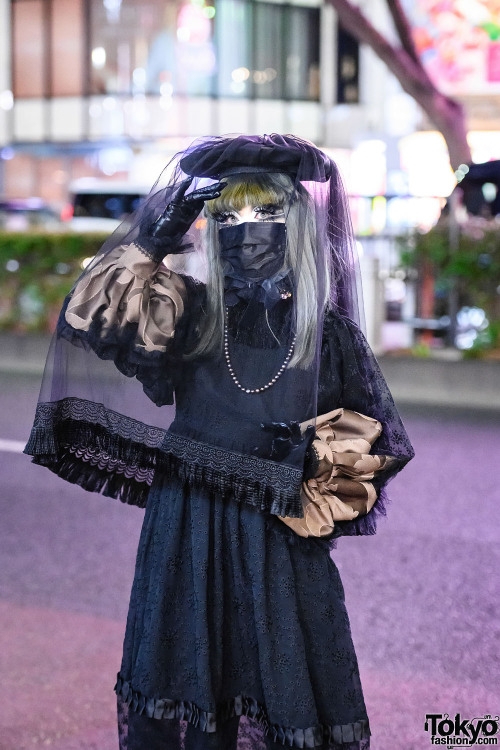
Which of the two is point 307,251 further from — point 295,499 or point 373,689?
point 373,689

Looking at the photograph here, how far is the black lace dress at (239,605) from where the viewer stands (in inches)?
96.0

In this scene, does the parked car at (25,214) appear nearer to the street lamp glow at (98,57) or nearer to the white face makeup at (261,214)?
the street lamp glow at (98,57)

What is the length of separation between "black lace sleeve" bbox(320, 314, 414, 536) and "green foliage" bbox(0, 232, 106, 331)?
9.61m

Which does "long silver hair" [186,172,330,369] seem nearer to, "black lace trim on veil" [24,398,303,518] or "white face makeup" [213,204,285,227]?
"white face makeup" [213,204,285,227]

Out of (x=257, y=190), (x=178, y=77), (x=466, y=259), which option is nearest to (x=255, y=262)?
(x=257, y=190)

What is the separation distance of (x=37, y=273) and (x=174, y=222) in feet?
33.1

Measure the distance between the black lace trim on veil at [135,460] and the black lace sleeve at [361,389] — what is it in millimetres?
253

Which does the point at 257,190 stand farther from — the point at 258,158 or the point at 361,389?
the point at 361,389

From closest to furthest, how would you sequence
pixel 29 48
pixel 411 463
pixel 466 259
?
1. pixel 411 463
2. pixel 466 259
3. pixel 29 48

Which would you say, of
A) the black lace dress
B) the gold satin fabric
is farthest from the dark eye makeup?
the gold satin fabric

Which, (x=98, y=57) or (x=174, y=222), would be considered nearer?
(x=174, y=222)

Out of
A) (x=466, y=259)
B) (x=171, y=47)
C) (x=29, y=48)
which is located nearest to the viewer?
(x=466, y=259)

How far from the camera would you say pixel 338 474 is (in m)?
2.48

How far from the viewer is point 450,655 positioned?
4133 millimetres
